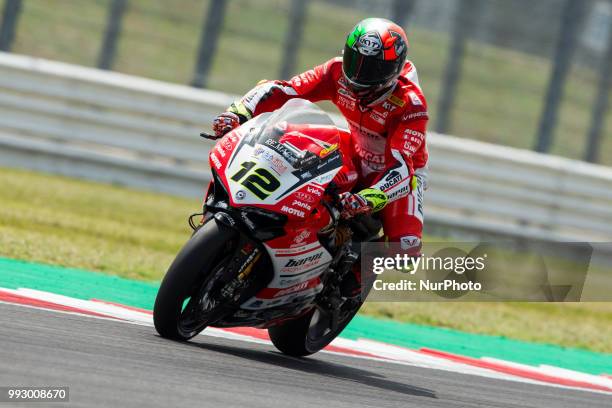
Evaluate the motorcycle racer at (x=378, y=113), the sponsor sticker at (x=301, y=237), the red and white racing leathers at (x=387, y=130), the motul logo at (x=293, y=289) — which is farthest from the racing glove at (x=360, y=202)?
the motul logo at (x=293, y=289)

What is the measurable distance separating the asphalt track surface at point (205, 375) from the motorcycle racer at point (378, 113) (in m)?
0.90

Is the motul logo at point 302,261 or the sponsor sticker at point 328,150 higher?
the sponsor sticker at point 328,150

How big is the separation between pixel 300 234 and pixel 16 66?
29.3ft

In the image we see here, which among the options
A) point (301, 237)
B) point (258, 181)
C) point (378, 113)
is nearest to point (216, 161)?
point (258, 181)

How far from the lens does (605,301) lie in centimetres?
1395

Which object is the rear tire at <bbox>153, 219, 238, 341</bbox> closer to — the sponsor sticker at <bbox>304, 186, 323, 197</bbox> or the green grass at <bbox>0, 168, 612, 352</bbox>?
the sponsor sticker at <bbox>304, 186, 323, 197</bbox>

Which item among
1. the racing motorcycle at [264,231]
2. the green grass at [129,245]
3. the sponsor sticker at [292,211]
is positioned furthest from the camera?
the green grass at [129,245]

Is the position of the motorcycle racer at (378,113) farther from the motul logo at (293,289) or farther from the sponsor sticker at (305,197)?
the motul logo at (293,289)

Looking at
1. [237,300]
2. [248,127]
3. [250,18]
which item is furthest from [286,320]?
[250,18]

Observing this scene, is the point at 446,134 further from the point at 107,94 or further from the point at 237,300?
the point at 237,300

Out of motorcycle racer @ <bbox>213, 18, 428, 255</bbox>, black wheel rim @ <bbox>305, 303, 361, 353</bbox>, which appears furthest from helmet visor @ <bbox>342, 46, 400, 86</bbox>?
black wheel rim @ <bbox>305, 303, 361, 353</bbox>

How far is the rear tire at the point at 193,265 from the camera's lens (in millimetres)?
5832

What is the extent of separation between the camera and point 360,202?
6.38 meters

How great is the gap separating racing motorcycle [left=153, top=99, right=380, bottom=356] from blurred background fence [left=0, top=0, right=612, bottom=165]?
773 centimetres
